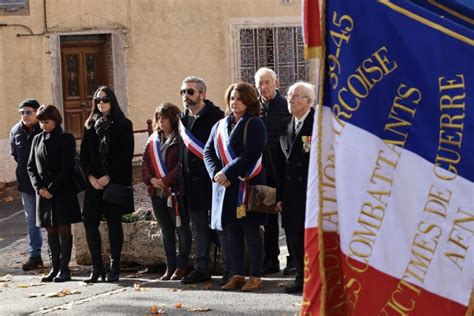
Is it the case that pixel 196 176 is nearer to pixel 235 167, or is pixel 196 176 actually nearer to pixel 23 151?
pixel 235 167

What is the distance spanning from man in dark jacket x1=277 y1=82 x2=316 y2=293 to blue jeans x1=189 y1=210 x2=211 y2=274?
1.11 metres

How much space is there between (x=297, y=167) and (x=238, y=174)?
655mm

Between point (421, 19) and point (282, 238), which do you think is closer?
point (421, 19)

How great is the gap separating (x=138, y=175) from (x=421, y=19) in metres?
18.0

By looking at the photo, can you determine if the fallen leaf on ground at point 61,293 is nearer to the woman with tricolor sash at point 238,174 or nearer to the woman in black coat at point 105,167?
the woman in black coat at point 105,167

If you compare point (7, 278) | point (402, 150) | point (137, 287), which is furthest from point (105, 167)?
point (402, 150)

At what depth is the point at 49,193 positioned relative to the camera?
11734 millimetres

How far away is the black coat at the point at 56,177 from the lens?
38.5 feet

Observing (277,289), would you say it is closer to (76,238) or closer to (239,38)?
(76,238)

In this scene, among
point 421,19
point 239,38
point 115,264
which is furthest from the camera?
point 239,38

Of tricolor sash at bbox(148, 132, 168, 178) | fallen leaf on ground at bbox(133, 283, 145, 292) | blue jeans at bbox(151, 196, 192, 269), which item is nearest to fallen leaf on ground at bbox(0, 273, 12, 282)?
fallen leaf on ground at bbox(133, 283, 145, 292)

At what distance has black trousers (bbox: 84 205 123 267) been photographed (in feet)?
37.9

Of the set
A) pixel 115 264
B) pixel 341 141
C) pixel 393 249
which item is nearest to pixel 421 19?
pixel 341 141

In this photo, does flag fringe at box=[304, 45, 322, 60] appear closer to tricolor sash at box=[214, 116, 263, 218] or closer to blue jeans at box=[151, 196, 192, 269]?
tricolor sash at box=[214, 116, 263, 218]
